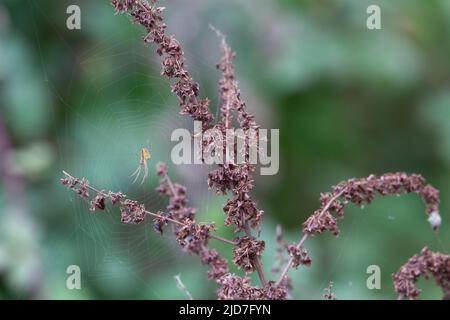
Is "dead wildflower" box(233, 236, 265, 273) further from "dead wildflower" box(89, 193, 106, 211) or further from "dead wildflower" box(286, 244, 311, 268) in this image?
"dead wildflower" box(89, 193, 106, 211)

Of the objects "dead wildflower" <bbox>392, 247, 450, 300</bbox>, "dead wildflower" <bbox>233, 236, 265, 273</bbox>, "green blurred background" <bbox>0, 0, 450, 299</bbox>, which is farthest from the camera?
"green blurred background" <bbox>0, 0, 450, 299</bbox>

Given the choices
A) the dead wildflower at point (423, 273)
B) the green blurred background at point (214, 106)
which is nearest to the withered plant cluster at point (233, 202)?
the dead wildflower at point (423, 273)

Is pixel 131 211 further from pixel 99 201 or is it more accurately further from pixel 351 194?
pixel 351 194

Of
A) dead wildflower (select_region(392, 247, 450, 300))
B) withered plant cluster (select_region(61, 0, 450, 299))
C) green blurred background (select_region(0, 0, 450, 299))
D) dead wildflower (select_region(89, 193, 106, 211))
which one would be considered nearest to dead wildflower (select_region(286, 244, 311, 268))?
withered plant cluster (select_region(61, 0, 450, 299))

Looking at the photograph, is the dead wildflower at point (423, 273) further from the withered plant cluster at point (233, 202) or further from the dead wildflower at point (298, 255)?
the dead wildflower at point (298, 255)

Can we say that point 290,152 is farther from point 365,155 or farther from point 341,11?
point 341,11

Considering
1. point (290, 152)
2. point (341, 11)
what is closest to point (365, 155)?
point (290, 152)

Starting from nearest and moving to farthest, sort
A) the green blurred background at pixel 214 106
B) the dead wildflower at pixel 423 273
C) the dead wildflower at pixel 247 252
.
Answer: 1. the dead wildflower at pixel 247 252
2. the dead wildflower at pixel 423 273
3. the green blurred background at pixel 214 106
